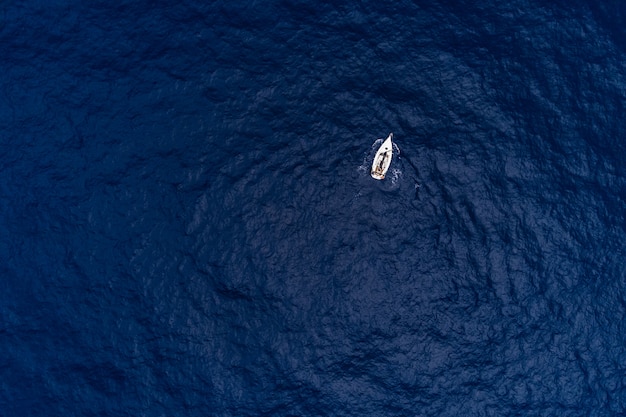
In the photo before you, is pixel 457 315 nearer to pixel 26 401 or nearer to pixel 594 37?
pixel 594 37

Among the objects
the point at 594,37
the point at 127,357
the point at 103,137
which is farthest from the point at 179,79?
the point at 594,37

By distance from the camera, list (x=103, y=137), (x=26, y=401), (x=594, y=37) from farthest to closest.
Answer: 1. (x=594, y=37)
2. (x=103, y=137)
3. (x=26, y=401)

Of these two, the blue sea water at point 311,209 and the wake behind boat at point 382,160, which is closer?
the blue sea water at point 311,209

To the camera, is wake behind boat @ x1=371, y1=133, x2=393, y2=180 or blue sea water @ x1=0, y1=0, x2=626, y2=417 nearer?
blue sea water @ x1=0, y1=0, x2=626, y2=417

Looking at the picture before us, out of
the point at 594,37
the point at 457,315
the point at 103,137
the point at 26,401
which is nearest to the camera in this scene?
the point at 26,401
